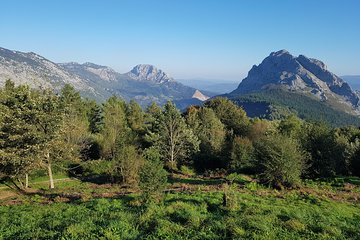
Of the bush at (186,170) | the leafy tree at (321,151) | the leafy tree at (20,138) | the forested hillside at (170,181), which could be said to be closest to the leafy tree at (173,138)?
the forested hillside at (170,181)

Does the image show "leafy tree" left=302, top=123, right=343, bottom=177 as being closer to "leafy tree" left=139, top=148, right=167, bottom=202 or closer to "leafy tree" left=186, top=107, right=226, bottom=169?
"leafy tree" left=186, top=107, right=226, bottom=169

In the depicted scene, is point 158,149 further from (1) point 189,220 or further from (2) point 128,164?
(1) point 189,220

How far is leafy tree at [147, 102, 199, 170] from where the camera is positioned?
6081cm

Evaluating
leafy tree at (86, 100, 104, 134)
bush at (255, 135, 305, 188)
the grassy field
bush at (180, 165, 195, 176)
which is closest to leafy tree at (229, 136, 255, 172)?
bush at (180, 165, 195, 176)

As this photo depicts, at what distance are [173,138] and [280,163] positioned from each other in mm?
27828

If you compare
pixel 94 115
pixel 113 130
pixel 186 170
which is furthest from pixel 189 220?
pixel 94 115

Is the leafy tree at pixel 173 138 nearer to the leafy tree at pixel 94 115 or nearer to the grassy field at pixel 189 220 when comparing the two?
the grassy field at pixel 189 220

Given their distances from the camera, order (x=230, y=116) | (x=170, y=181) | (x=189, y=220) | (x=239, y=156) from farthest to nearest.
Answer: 1. (x=230, y=116)
2. (x=239, y=156)
3. (x=170, y=181)
4. (x=189, y=220)

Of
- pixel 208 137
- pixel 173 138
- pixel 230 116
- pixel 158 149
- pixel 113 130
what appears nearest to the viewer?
pixel 158 149

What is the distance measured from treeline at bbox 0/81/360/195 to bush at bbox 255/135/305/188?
11 centimetres

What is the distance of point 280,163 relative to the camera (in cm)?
3650

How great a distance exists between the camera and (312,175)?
49500 millimetres

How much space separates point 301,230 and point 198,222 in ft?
18.1

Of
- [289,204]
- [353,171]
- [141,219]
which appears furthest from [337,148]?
[141,219]
